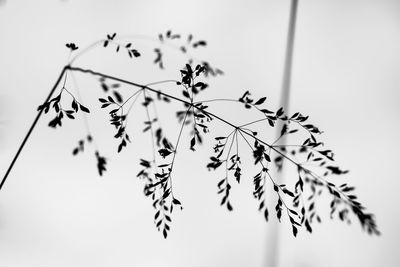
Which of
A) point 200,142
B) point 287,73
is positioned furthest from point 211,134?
point 200,142

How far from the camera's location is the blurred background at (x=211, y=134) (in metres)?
1.86

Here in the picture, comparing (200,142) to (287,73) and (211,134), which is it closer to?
(211,134)

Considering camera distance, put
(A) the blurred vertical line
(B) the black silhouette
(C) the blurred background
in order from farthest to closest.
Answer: (A) the blurred vertical line < (C) the blurred background < (B) the black silhouette

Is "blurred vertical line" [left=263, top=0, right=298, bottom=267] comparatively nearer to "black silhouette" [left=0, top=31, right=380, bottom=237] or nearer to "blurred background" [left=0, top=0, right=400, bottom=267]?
"blurred background" [left=0, top=0, right=400, bottom=267]

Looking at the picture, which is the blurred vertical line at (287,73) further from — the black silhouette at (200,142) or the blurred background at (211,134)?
the black silhouette at (200,142)

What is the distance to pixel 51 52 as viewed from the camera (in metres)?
1.90

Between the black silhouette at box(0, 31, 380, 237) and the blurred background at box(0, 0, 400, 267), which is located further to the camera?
the blurred background at box(0, 0, 400, 267)

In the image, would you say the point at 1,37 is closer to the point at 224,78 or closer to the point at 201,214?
the point at 224,78

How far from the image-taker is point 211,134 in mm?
2201

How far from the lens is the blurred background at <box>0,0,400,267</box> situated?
6.11ft

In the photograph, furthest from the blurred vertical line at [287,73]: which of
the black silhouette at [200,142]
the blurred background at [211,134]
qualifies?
the black silhouette at [200,142]

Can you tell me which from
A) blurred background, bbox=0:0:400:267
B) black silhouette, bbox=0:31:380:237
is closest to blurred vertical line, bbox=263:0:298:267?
blurred background, bbox=0:0:400:267
